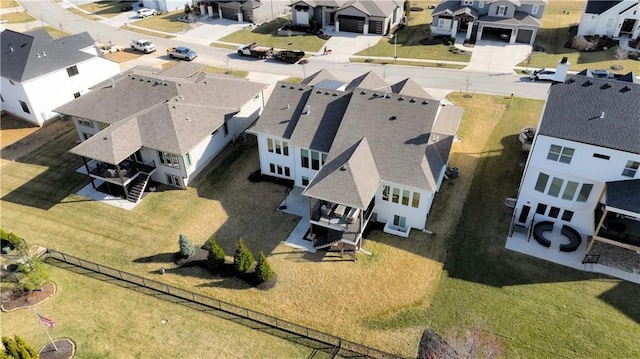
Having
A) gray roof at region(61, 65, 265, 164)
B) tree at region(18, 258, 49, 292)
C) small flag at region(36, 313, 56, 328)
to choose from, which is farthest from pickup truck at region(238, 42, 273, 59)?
small flag at region(36, 313, 56, 328)

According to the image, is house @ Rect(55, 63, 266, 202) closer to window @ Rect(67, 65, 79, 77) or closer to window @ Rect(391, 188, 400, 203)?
window @ Rect(67, 65, 79, 77)

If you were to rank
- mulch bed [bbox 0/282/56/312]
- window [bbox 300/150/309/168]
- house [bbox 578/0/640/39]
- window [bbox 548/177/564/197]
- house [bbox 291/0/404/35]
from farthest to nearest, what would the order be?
house [bbox 291/0/404/35] < house [bbox 578/0/640/39] < window [bbox 300/150/309/168] < window [bbox 548/177/564/197] < mulch bed [bbox 0/282/56/312]

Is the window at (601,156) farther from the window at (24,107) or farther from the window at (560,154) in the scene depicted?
the window at (24,107)

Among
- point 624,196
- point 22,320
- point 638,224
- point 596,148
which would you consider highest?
point 596,148

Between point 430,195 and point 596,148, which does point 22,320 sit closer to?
point 430,195

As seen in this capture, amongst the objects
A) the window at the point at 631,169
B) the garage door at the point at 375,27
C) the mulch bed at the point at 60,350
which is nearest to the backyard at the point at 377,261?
the mulch bed at the point at 60,350

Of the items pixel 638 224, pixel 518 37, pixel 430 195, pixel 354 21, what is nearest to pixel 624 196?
pixel 638 224
